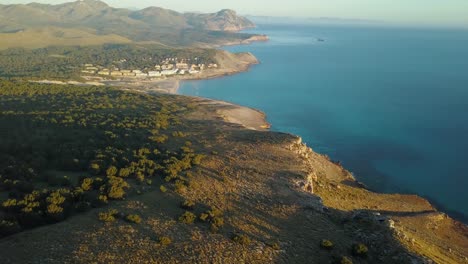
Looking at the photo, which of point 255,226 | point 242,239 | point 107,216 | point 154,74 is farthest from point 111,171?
point 154,74

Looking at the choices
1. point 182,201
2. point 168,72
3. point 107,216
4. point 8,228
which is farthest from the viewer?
point 168,72

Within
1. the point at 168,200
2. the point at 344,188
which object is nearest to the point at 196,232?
the point at 168,200

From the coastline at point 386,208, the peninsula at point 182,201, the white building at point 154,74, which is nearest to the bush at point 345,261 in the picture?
the peninsula at point 182,201

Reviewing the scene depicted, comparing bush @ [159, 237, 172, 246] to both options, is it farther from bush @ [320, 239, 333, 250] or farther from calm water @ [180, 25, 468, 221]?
calm water @ [180, 25, 468, 221]

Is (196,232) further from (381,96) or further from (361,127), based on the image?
(381,96)

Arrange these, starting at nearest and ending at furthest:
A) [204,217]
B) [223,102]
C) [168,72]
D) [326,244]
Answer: [326,244] → [204,217] → [223,102] → [168,72]

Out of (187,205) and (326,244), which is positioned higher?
(187,205)

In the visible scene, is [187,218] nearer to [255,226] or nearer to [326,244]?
[255,226]

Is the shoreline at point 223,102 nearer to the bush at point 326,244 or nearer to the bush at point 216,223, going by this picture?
the bush at point 326,244
